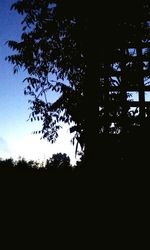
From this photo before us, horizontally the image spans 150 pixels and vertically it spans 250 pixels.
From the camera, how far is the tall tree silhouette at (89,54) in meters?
7.68

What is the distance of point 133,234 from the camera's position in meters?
4.80

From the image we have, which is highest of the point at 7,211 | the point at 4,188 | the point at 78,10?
the point at 78,10

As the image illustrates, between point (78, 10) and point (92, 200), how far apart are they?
5217 mm

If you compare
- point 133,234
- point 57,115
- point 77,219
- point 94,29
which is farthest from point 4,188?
point 57,115

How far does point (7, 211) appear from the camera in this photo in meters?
4.93

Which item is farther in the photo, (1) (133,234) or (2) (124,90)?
(2) (124,90)

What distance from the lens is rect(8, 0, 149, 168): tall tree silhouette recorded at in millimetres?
7680

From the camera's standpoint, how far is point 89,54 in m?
7.93

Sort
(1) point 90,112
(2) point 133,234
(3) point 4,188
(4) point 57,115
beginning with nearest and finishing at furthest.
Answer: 1. (2) point 133,234
2. (3) point 4,188
3. (1) point 90,112
4. (4) point 57,115

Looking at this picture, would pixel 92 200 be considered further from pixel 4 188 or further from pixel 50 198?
pixel 4 188

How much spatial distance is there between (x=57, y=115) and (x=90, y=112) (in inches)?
135

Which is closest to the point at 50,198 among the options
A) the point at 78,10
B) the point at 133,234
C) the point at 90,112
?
the point at 133,234

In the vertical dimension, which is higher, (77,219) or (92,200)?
(92,200)

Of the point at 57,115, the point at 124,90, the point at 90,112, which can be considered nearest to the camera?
the point at 90,112
